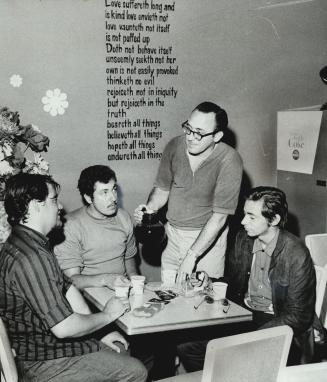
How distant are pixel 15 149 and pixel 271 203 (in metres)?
1.75

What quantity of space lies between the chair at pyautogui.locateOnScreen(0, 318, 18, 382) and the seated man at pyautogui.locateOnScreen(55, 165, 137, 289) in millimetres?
1002

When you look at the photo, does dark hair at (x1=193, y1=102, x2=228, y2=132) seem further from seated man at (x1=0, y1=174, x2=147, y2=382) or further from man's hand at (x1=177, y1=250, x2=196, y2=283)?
seated man at (x1=0, y1=174, x2=147, y2=382)

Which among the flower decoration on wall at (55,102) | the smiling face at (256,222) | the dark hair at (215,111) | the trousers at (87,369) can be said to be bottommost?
the trousers at (87,369)

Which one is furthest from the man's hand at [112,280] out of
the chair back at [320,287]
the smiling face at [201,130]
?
the chair back at [320,287]

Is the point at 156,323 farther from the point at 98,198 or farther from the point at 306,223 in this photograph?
the point at 306,223

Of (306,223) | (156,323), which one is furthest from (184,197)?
(306,223)

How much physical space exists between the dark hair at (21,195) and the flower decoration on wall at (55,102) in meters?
1.62

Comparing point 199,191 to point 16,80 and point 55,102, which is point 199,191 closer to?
point 55,102

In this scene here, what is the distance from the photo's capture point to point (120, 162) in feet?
13.6

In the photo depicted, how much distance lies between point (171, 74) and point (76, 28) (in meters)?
0.90

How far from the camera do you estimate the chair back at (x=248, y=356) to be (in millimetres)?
1692

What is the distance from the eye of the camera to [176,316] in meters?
2.41

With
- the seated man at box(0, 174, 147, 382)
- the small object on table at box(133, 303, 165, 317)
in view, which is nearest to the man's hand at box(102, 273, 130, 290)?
the small object on table at box(133, 303, 165, 317)

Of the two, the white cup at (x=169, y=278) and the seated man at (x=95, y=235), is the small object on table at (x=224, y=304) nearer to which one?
the white cup at (x=169, y=278)
